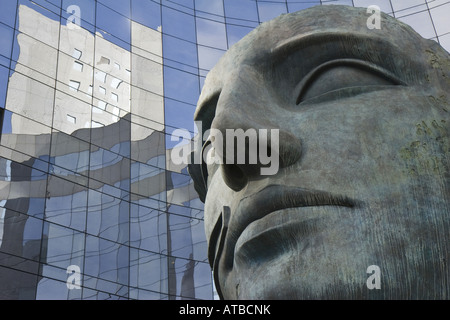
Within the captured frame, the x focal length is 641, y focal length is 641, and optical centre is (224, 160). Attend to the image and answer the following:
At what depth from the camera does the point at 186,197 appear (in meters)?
22.7

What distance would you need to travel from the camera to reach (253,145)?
11.4 feet

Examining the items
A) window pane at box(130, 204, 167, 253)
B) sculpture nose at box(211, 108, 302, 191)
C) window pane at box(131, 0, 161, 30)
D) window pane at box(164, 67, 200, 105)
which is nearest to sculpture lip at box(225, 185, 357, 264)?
sculpture nose at box(211, 108, 302, 191)

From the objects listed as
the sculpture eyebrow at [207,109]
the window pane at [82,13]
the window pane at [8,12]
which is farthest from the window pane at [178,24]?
the sculpture eyebrow at [207,109]

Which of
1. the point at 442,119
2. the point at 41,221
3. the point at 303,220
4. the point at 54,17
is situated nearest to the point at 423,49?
the point at 442,119

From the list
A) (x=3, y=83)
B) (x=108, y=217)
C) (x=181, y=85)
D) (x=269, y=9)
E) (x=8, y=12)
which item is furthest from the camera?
(x=269, y=9)

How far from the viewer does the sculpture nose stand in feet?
11.4

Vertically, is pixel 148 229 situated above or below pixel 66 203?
below

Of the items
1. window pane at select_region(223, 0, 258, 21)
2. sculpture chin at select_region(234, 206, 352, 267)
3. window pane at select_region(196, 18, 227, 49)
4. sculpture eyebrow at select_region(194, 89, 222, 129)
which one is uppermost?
window pane at select_region(223, 0, 258, 21)

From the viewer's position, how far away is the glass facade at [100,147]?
19.2 metres

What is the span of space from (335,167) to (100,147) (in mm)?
18667

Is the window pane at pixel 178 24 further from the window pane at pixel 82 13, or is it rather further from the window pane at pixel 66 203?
the window pane at pixel 66 203

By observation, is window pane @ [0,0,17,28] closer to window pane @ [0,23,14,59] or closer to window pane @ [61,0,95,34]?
window pane @ [0,23,14,59]

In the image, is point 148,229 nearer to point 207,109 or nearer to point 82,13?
point 82,13

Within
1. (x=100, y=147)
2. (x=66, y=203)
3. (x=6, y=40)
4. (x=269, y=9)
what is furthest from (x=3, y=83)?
(x=269, y=9)
